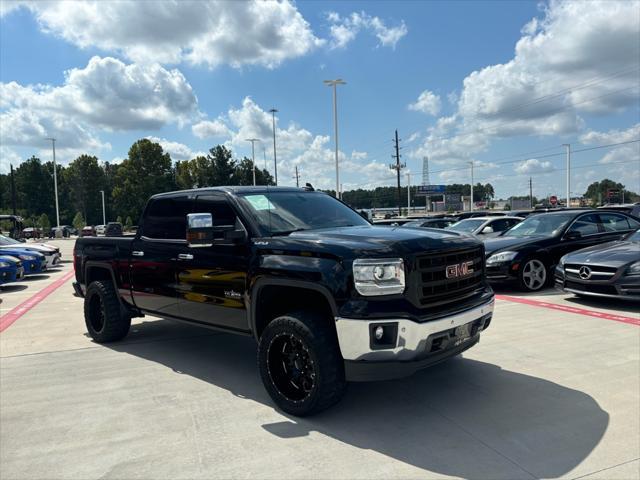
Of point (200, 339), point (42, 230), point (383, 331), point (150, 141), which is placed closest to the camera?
point (383, 331)

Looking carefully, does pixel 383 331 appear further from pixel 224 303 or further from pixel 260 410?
pixel 224 303

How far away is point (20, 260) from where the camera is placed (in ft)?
45.1

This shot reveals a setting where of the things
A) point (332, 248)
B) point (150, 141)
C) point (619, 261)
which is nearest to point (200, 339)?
point (332, 248)

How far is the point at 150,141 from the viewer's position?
7756 cm

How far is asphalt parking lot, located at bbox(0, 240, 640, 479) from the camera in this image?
300 cm

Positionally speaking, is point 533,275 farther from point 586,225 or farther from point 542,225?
point 586,225

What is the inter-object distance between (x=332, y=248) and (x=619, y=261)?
5787 mm

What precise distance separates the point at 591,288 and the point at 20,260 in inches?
560

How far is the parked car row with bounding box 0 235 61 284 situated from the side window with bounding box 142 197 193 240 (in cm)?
878

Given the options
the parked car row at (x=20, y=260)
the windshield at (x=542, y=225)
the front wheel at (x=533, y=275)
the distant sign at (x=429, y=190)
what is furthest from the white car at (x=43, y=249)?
the distant sign at (x=429, y=190)

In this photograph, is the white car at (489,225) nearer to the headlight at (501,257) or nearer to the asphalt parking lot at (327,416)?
the headlight at (501,257)

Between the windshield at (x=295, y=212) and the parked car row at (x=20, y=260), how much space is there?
1038 centimetres

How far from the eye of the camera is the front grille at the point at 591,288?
7152 millimetres

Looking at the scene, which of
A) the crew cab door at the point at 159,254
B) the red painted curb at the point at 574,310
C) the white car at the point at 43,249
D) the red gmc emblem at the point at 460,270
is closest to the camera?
the red gmc emblem at the point at 460,270
